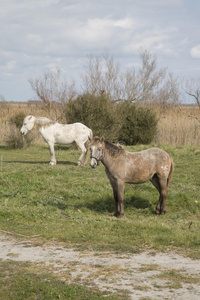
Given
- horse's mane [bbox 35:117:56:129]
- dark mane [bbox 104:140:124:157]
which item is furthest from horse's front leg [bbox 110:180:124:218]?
horse's mane [bbox 35:117:56:129]

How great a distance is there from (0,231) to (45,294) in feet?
9.98

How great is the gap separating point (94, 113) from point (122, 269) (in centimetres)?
1706

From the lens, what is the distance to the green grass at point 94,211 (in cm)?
666

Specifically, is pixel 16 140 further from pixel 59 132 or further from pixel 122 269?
pixel 122 269

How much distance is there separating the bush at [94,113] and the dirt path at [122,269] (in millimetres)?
15672

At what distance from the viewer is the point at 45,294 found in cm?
454

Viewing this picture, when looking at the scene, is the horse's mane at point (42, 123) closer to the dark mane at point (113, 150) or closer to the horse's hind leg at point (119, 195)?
the dark mane at point (113, 150)

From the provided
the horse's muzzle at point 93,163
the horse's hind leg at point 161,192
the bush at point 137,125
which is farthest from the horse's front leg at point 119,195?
the bush at point 137,125

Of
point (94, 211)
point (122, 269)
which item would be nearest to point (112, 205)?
point (94, 211)

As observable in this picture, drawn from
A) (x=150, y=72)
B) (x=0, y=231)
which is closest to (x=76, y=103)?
(x=0, y=231)

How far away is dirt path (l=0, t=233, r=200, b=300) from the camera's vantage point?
4578mm

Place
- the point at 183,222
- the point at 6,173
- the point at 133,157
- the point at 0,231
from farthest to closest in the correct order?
1. the point at 6,173
2. the point at 133,157
3. the point at 183,222
4. the point at 0,231

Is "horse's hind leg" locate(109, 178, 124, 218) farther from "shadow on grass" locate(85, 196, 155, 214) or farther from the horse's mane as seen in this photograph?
the horse's mane

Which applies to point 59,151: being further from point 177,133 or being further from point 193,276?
point 193,276
